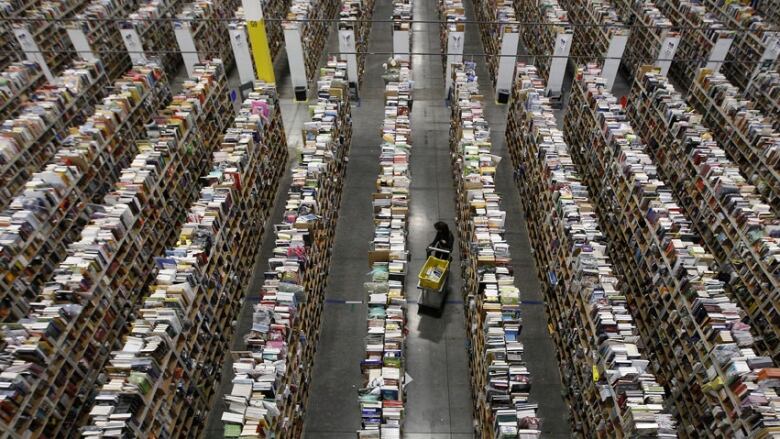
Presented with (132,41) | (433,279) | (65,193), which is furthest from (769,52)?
(132,41)

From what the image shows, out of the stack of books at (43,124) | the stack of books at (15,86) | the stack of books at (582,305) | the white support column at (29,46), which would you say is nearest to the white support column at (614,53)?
the stack of books at (582,305)

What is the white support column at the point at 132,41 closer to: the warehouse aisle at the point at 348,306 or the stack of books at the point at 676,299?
the warehouse aisle at the point at 348,306

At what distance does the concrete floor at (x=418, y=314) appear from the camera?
9.20 meters

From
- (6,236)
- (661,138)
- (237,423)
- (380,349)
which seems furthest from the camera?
(661,138)

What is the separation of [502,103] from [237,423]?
48.9 ft

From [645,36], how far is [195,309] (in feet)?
62.2

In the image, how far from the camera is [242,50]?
17.4 metres

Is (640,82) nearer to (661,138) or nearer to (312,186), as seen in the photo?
(661,138)

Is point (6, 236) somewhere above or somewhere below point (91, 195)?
below

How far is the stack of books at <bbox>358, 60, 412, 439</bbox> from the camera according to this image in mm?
7254

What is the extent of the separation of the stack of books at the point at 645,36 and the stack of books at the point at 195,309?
13.7 m

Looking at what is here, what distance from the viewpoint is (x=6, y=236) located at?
9148 mm

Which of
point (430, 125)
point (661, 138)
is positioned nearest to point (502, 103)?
point (430, 125)

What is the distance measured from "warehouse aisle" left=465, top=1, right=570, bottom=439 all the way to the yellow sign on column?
8037mm
